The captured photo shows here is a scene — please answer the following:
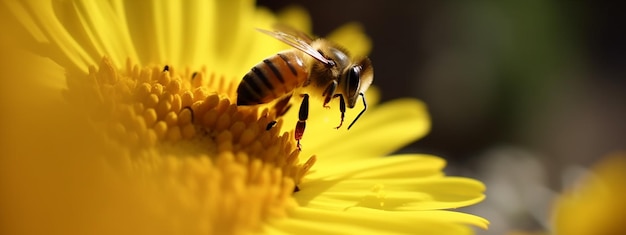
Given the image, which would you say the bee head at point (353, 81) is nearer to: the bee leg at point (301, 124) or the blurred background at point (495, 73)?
the bee leg at point (301, 124)

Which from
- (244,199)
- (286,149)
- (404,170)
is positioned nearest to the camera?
(244,199)

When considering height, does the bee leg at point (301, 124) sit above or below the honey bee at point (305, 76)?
below

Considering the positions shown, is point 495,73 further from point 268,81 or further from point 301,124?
point 268,81

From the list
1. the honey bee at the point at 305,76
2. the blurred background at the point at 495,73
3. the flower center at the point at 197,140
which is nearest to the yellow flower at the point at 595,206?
the blurred background at the point at 495,73

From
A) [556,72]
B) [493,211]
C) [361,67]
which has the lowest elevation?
[493,211]

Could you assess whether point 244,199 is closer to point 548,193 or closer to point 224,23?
point 224,23

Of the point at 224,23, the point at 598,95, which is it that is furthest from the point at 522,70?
the point at 224,23

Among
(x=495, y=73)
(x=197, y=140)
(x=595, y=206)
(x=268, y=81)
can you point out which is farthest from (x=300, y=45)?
(x=495, y=73)
